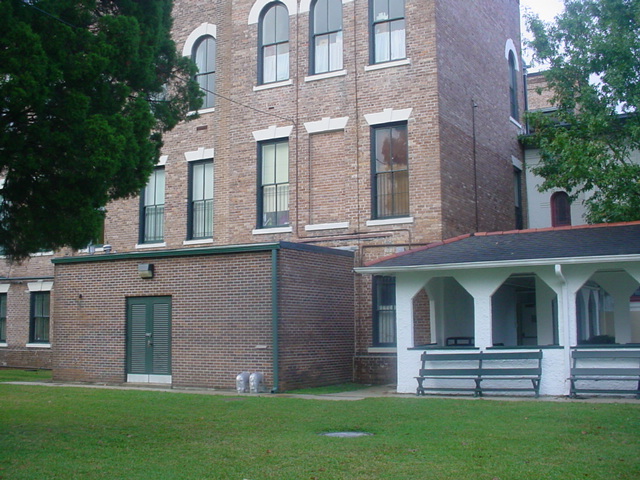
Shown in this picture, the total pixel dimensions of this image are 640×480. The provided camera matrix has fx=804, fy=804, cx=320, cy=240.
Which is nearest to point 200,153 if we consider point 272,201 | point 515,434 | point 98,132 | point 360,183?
point 272,201

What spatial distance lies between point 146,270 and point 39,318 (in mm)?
9747

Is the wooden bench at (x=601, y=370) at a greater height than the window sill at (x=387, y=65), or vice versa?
the window sill at (x=387, y=65)

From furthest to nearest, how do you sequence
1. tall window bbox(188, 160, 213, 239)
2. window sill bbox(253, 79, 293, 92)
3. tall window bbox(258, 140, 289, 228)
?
tall window bbox(188, 160, 213, 239)
window sill bbox(253, 79, 293, 92)
tall window bbox(258, 140, 289, 228)

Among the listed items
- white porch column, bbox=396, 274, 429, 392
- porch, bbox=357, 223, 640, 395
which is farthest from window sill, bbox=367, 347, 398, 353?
white porch column, bbox=396, 274, 429, 392

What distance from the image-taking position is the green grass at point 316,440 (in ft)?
27.7

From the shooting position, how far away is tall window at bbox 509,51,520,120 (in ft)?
84.2

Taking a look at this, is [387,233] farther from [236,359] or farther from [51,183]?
[51,183]

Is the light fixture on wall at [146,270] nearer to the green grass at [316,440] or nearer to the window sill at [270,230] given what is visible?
the window sill at [270,230]

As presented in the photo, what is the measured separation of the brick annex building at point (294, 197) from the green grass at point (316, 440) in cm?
346

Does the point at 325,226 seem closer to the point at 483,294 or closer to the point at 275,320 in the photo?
the point at 275,320

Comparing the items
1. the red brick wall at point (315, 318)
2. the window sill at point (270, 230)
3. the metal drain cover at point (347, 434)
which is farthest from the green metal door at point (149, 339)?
the metal drain cover at point (347, 434)

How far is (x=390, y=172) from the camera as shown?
20234mm

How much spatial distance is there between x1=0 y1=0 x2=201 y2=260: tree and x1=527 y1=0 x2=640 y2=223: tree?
12153 mm

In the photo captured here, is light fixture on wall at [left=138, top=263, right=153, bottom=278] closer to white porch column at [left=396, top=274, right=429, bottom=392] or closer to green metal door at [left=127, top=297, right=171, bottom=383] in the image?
green metal door at [left=127, top=297, right=171, bottom=383]
